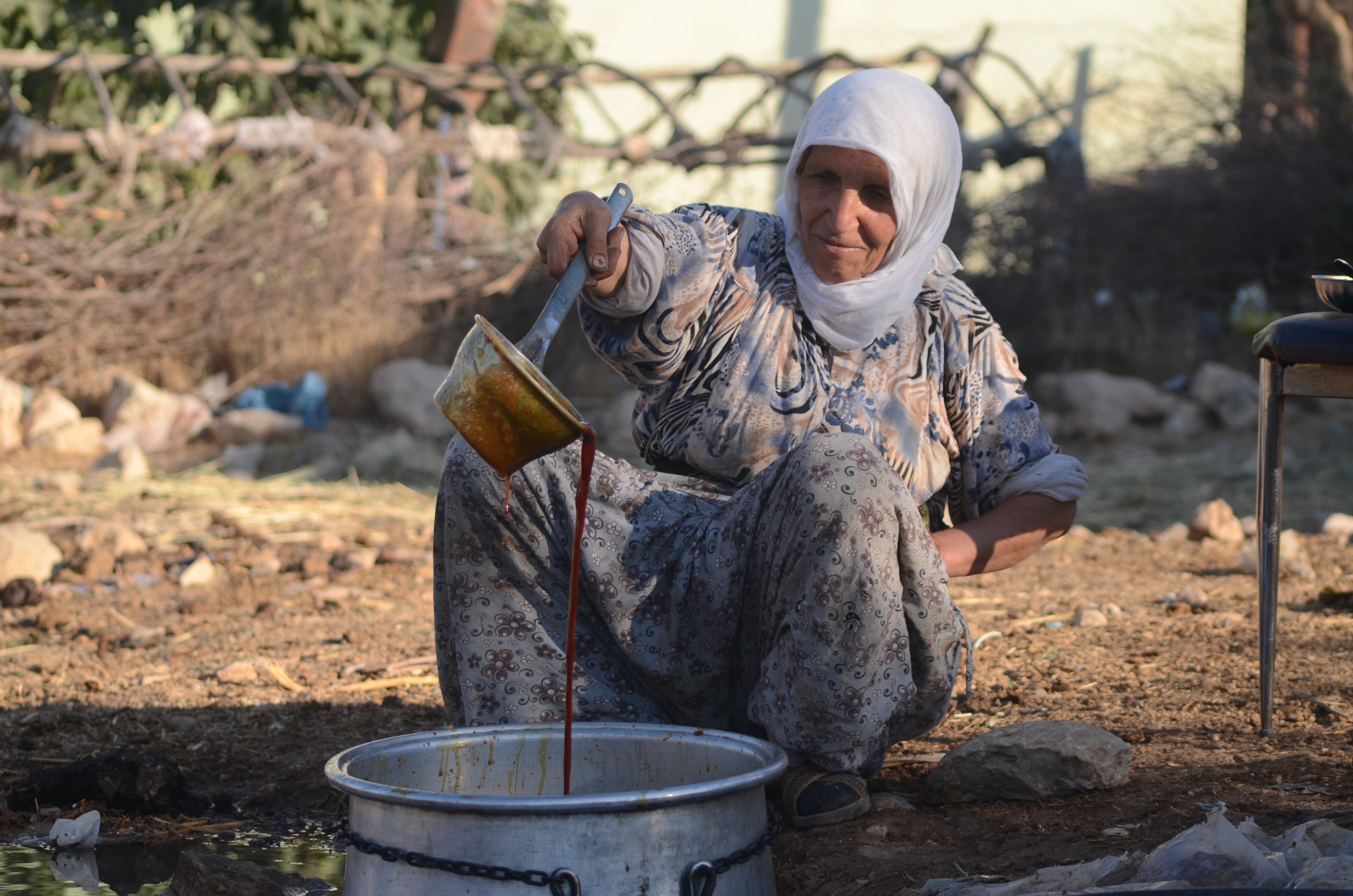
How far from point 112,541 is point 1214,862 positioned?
14.7ft

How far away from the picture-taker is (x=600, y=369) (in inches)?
348

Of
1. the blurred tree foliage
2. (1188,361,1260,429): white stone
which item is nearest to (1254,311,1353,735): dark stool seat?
(1188,361,1260,429): white stone

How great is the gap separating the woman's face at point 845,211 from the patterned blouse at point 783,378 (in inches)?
4.8

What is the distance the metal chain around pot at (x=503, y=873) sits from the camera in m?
1.64

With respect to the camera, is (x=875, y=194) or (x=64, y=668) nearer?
(x=875, y=194)

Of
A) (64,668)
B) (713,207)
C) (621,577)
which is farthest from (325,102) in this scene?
(621,577)

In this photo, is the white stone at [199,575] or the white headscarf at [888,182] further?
the white stone at [199,575]

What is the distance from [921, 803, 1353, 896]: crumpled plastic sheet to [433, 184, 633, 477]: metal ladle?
0.85m

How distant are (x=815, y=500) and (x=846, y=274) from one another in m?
0.63

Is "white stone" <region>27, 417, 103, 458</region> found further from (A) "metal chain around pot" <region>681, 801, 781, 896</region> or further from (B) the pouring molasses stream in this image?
(A) "metal chain around pot" <region>681, 801, 781, 896</region>

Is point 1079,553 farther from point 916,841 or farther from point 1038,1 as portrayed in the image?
point 1038,1

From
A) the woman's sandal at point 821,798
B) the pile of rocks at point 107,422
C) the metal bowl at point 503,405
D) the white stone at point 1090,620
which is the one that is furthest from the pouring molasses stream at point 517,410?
the pile of rocks at point 107,422

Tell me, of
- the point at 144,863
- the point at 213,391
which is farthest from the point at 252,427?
the point at 144,863

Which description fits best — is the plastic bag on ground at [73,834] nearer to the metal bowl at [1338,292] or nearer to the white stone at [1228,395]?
the metal bowl at [1338,292]
